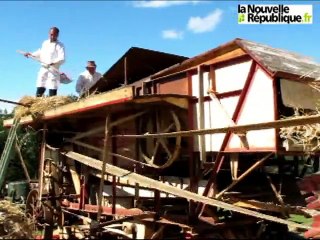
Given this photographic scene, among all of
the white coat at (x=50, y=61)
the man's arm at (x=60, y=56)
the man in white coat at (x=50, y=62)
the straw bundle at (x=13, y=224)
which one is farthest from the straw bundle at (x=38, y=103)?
A: the straw bundle at (x=13, y=224)

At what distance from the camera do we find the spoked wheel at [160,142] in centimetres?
761

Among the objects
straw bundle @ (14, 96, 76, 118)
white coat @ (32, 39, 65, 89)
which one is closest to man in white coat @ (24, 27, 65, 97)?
white coat @ (32, 39, 65, 89)

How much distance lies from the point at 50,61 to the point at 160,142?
410 centimetres

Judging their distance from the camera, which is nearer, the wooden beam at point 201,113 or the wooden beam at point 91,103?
the wooden beam at point 91,103

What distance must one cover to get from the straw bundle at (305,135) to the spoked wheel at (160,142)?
85.9 inches

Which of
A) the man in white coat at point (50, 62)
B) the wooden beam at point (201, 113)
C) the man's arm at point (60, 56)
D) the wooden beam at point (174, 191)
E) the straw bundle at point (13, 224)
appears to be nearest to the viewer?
the wooden beam at point (174, 191)

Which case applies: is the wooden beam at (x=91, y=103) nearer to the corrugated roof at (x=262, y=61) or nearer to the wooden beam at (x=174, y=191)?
the wooden beam at (x=174, y=191)

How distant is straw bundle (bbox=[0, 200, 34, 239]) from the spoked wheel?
261cm

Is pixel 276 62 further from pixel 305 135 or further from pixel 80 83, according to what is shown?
pixel 80 83

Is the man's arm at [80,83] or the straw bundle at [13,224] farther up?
the man's arm at [80,83]

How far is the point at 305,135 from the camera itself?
17.4ft

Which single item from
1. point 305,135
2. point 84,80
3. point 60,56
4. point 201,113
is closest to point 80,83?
point 84,80

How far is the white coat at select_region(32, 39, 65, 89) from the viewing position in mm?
10125

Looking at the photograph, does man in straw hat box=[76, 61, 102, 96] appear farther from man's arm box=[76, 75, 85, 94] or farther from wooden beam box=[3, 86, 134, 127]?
wooden beam box=[3, 86, 134, 127]
